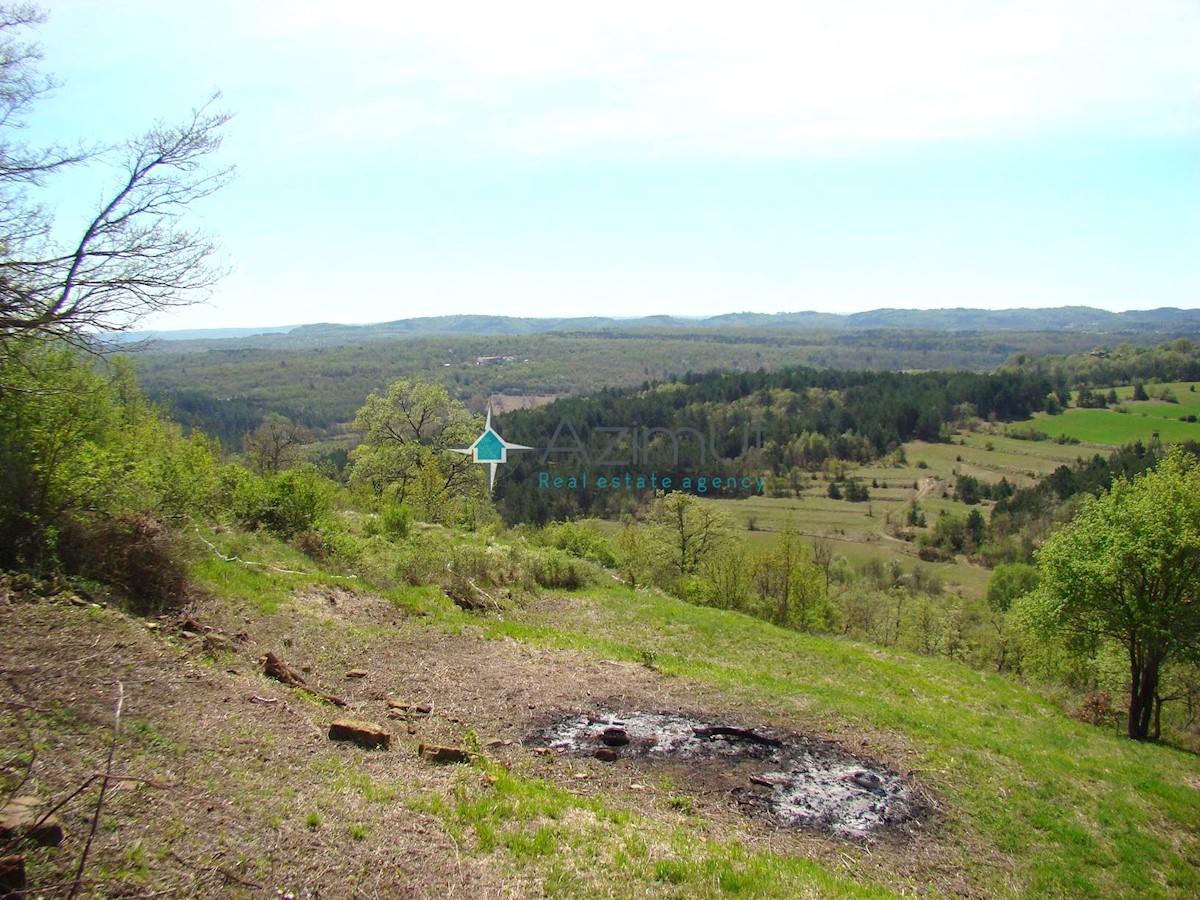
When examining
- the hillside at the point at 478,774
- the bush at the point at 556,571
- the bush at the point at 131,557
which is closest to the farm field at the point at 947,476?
the bush at the point at 556,571

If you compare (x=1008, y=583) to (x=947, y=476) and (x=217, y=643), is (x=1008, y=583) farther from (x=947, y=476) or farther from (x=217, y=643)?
(x=217, y=643)

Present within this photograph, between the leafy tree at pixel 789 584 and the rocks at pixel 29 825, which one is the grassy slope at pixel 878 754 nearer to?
the rocks at pixel 29 825

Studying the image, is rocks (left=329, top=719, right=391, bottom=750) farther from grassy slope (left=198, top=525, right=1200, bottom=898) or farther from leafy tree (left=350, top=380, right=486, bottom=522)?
leafy tree (left=350, top=380, right=486, bottom=522)

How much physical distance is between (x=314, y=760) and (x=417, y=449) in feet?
90.9

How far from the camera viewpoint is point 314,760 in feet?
A: 24.8

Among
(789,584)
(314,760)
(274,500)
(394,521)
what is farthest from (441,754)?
(789,584)

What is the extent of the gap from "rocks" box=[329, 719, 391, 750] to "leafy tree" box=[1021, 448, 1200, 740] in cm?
1703

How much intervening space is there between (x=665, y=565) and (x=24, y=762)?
109 feet

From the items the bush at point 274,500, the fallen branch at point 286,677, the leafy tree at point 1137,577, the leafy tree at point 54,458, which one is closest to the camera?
the fallen branch at point 286,677

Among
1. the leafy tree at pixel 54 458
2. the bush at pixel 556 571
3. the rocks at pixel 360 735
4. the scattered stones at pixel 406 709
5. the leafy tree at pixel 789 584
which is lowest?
the leafy tree at pixel 789 584

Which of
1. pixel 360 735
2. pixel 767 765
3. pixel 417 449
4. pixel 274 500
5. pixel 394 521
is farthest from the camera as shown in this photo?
pixel 417 449

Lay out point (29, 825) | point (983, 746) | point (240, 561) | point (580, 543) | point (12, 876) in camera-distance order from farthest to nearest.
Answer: point (580, 543)
point (240, 561)
point (983, 746)
point (29, 825)
point (12, 876)

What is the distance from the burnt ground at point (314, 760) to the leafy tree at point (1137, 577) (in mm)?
10108

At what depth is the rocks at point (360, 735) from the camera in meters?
8.34
